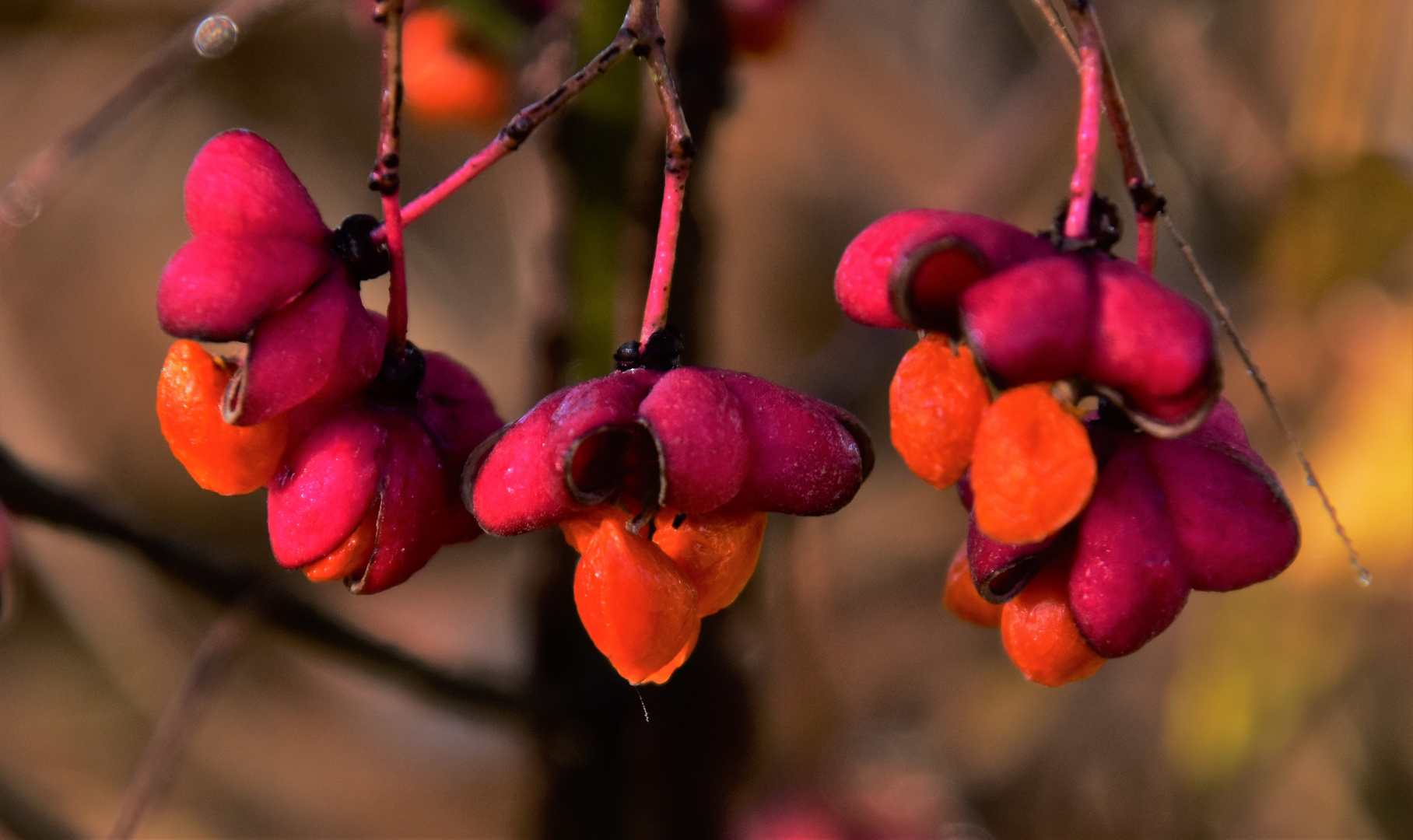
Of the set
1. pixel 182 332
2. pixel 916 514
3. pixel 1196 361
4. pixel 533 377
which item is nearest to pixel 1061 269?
pixel 1196 361

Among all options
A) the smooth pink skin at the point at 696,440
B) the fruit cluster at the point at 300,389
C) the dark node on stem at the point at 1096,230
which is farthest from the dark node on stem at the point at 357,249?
the dark node on stem at the point at 1096,230

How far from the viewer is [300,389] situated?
0.37 meters

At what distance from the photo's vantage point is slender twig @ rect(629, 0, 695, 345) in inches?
14.4

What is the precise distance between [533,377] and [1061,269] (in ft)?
1.38

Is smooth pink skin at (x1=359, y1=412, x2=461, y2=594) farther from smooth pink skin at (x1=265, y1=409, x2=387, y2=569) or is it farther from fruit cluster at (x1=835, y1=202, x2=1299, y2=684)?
fruit cluster at (x1=835, y1=202, x2=1299, y2=684)

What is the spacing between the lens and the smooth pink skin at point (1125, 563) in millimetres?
362

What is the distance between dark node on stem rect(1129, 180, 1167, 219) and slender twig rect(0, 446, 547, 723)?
0.45 m

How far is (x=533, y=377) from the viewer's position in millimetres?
688

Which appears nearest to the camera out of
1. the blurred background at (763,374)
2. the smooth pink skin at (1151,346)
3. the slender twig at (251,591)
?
the smooth pink skin at (1151,346)

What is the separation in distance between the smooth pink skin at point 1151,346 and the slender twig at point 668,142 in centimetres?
14

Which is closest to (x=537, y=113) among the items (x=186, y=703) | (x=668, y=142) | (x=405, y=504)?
(x=668, y=142)

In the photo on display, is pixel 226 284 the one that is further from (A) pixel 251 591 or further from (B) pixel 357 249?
(A) pixel 251 591

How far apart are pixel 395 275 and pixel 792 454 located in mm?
151

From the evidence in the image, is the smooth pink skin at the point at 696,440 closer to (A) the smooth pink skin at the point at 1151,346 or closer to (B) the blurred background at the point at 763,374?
(A) the smooth pink skin at the point at 1151,346
